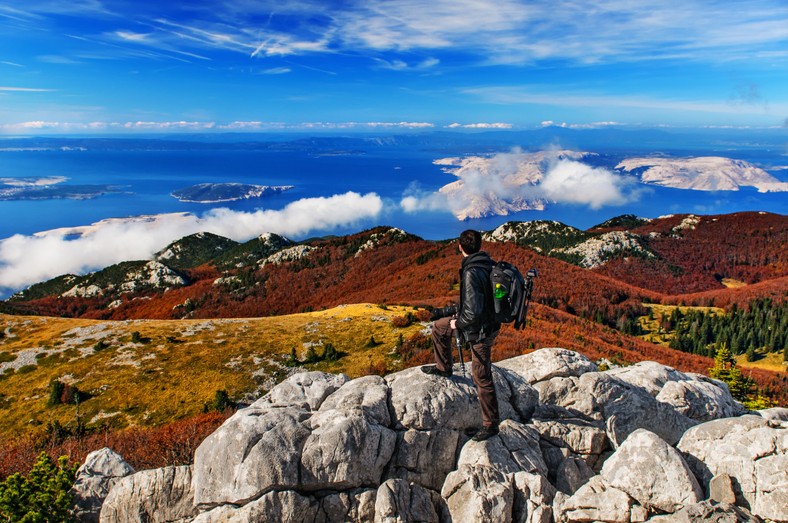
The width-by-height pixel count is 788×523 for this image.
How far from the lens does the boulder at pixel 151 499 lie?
1176 centimetres

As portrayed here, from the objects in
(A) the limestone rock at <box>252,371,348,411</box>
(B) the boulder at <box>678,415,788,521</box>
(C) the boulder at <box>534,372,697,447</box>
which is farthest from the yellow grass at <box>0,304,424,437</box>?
(B) the boulder at <box>678,415,788,521</box>

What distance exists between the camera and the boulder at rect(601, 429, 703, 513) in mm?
10773

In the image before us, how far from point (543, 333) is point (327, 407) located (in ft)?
110

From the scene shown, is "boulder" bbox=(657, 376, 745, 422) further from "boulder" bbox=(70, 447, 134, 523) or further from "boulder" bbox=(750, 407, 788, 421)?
"boulder" bbox=(70, 447, 134, 523)

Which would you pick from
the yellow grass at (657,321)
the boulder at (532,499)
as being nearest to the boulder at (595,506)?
the boulder at (532,499)

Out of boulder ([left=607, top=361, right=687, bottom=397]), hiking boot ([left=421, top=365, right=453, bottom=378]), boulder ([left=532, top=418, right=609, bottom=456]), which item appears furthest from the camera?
boulder ([left=607, top=361, right=687, bottom=397])

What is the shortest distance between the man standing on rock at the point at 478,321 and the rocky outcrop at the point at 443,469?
973mm

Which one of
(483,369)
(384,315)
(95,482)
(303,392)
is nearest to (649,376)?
(483,369)

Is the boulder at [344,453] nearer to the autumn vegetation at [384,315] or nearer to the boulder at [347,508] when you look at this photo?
the boulder at [347,508]

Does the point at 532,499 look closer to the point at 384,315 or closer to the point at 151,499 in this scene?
the point at 151,499

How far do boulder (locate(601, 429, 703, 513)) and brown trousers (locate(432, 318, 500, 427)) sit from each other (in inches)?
129

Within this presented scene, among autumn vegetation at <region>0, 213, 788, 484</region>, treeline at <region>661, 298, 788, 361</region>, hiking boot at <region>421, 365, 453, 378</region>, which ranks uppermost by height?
hiking boot at <region>421, 365, 453, 378</region>

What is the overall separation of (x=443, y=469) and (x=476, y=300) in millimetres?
5099

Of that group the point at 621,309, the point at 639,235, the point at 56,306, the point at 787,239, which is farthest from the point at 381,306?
the point at 787,239
